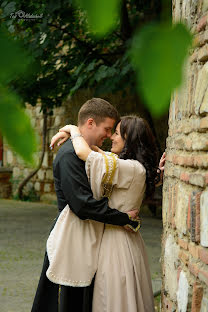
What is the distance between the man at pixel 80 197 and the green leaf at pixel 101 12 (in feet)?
6.73

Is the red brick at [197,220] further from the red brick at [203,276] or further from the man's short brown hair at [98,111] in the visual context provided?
the man's short brown hair at [98,111]

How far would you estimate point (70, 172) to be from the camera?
8.14 feet

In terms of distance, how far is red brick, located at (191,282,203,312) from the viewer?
5.50ft

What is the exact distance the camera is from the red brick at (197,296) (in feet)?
5.50

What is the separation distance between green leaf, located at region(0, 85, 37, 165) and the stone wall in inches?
38.1

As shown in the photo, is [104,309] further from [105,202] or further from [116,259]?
[105,202]

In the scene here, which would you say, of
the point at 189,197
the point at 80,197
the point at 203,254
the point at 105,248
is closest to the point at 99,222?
the point at 105,248

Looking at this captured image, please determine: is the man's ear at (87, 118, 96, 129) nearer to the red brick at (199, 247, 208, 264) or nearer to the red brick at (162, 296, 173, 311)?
the red brick at (162, 296, 173, 311)

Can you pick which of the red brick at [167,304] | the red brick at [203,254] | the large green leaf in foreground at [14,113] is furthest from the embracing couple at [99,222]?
the large green leaf in foreground at [14,113]

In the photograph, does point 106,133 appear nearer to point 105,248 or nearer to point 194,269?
point 105,248

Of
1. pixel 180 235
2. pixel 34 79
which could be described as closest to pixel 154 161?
pixel 180 235

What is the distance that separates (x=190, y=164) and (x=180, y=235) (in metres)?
0.35

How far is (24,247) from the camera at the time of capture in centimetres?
570

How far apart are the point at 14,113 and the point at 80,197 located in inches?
80.6
